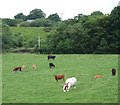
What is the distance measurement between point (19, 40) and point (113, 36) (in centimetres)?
3055

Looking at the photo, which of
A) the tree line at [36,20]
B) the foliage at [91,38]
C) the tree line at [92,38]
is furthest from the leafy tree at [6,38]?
the tree line at [36,20]

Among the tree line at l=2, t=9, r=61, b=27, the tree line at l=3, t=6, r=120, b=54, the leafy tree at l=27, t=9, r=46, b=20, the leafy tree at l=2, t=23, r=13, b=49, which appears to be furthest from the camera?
the leafy tree at l=27, t=9, r=46, b=20

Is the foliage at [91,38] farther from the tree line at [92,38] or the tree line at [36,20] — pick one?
the tree line at [36,20]

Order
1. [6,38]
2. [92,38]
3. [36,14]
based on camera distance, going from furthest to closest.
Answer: [36,14] → [6,38] → [92,38]

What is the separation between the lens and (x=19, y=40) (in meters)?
70.1

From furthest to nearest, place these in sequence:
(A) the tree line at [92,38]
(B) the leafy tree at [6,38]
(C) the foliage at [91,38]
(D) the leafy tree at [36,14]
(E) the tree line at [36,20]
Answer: (D) the leafy tree at [36,14]
(E) the tree line at [36,20]
(B) the leafy tree at [6,38]
(C) the foliage at [91,38]
(A) the tree line at [92,38]

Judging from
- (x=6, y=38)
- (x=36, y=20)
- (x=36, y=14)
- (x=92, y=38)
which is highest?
(x=36, y=14)

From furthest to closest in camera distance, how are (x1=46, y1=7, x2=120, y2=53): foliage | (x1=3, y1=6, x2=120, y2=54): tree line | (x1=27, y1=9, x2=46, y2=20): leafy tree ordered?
(x1=27, y1=9, x2=46, y2=20): leafy tree → (x1=46, y1=7, x2=120, y2=53): foliage → (x1=3, y1=6, x2=120, y2=54): tree line

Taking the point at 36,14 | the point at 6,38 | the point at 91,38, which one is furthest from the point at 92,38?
the point at 36,14

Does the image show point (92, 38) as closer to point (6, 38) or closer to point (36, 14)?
point (6, 38)

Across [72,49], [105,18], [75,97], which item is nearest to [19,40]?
[72,49]

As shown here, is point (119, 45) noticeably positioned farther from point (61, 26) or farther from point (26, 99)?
point (26, 99)

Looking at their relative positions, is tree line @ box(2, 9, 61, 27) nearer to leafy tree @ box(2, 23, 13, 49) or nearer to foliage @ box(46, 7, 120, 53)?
leafy tree @ box(2, 23, 13, 49)

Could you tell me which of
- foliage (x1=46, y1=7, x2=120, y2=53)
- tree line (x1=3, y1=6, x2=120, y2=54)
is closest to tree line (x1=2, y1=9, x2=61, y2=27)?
tree line (x1=3, y1=6, x2=120, y2=54)
